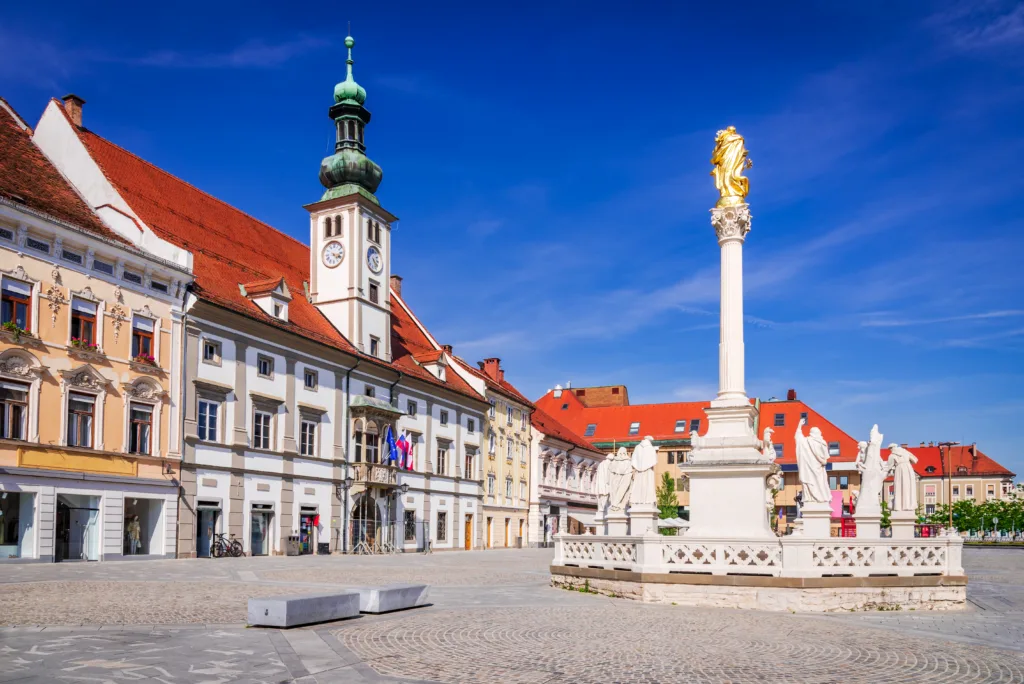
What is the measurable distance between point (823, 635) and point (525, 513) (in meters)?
50.5

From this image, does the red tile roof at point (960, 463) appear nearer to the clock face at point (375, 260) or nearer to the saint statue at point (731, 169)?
the clock face at point (375, 260)

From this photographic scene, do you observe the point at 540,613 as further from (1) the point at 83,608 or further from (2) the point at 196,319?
(2) the point at 196,319

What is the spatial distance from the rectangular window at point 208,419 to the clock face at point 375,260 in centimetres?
1422

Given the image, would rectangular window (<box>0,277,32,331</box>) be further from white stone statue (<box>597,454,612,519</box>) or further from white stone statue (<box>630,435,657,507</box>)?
white stone statue (<box>630,435,657,507</box>)

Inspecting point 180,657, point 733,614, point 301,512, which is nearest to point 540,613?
point 733,614

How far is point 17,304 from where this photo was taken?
27.0 meters

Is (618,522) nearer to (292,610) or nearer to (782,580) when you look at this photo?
(782,580)

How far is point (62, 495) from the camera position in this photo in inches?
1098

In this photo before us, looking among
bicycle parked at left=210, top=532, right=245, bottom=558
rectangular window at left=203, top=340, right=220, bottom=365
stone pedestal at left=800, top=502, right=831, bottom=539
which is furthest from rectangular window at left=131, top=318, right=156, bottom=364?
stone pedestal at left=800, top=502, right=831, bottom=539

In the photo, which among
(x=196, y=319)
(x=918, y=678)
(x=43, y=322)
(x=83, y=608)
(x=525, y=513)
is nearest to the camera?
(x=918, y=678)

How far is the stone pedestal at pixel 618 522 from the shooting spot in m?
20.2

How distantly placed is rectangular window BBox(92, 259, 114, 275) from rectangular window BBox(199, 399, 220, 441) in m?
5.95

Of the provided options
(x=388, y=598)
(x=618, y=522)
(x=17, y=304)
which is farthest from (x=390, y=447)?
(x=388, y=598)

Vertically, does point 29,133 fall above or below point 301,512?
above
